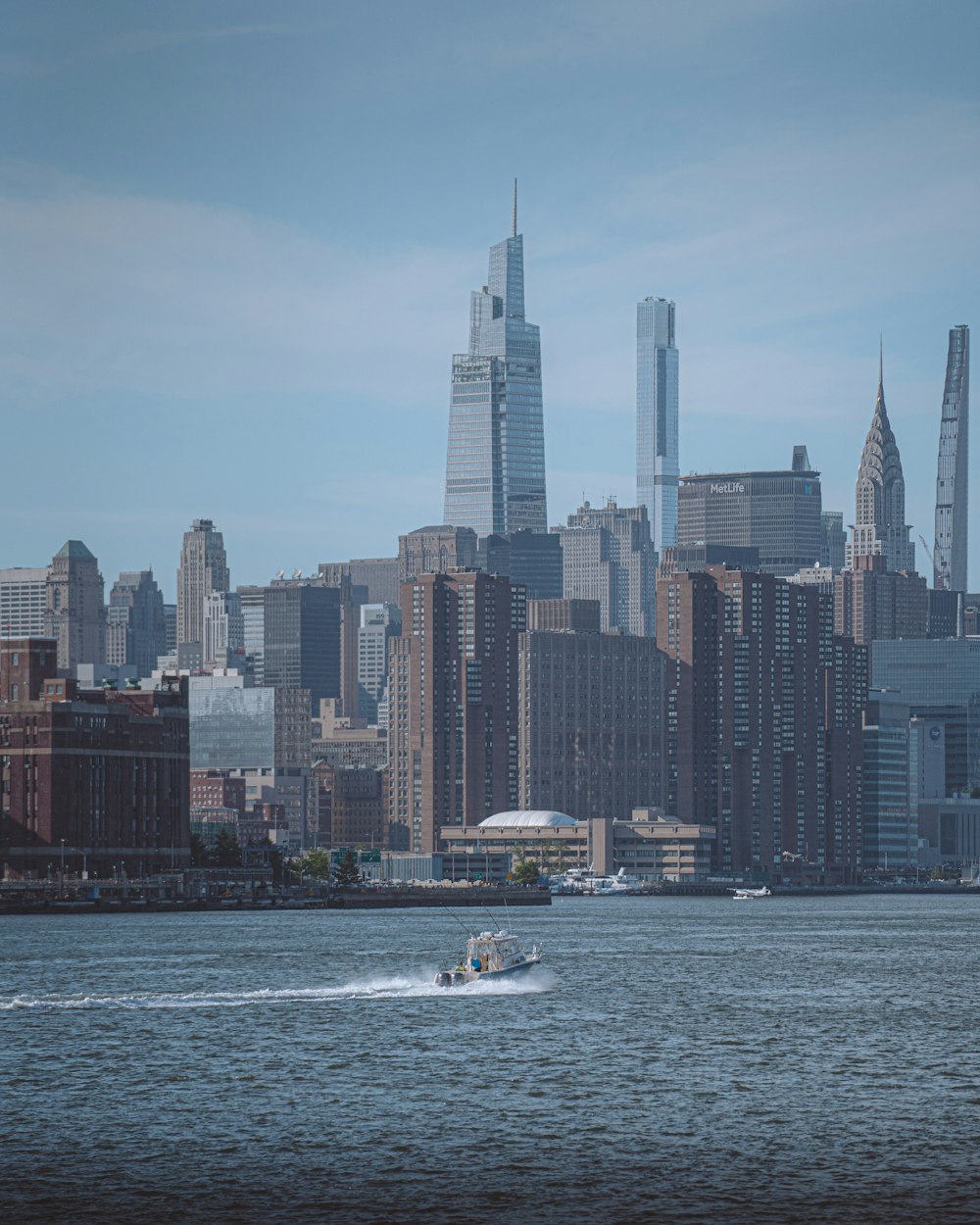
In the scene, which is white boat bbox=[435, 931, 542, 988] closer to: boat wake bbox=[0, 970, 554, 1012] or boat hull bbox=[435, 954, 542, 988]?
boat hull bbox=[435, 954, 542, 988]

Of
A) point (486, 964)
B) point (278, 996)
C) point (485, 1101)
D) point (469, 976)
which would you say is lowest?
point (485, 1101)

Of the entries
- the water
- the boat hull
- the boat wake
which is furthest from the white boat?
the water

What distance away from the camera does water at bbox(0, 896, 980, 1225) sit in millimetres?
80188

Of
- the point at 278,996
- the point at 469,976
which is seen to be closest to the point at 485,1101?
the point at 278,996

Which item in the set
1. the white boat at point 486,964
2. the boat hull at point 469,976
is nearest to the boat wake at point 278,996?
the boat hull at point 469,976

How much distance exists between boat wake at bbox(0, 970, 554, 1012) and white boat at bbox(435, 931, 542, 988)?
483 mm

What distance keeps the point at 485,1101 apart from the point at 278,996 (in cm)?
4778

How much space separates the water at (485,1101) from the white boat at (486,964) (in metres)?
1.28

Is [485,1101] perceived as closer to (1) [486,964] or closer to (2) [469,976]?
(2) [469,976]

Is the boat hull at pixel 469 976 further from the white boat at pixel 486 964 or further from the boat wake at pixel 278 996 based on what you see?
the boat wake at pixel 278 996

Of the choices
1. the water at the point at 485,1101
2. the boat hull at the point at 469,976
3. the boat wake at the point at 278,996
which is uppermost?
the boat hull at the point at 469,976

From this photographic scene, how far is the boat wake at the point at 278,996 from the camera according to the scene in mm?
139750

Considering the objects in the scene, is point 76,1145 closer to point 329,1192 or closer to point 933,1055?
point 329,1192

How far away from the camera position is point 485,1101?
10106 cm
